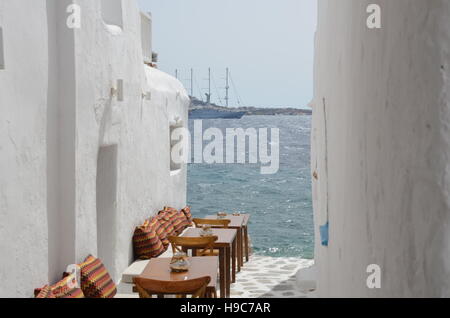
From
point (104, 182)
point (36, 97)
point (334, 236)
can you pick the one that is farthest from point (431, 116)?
point (104, 182)

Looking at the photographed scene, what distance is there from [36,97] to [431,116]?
159 inches

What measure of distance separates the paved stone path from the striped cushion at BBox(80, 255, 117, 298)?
2.34 metres

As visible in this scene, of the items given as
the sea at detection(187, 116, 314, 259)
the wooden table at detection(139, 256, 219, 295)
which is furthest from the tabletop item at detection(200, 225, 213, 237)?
the sea at detection(187, 116, 314, 259)

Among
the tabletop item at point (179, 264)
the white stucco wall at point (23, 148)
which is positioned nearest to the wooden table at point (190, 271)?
the tabletop item at point (179, 264)

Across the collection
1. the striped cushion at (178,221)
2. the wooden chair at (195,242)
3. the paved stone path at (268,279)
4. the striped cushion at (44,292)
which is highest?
the striped cushion at (44,292)

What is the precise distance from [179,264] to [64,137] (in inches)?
66.8

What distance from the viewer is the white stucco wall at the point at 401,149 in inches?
70.2

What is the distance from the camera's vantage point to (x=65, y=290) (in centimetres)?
524

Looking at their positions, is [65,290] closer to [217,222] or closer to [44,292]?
[44,292]

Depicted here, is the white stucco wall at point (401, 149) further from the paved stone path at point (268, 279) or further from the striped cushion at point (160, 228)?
the striped cushion at point (160, 228)

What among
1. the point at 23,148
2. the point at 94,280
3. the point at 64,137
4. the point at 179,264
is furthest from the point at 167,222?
the point at 23,148

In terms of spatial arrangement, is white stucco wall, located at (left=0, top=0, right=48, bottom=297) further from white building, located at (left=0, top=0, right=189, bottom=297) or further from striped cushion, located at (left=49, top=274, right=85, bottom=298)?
striped cushion, located at (left=49, top=274, right=85, bottom=298)

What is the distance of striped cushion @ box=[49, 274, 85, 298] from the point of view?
5.08 metres

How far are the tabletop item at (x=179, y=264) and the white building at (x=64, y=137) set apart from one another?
0.99 metres
